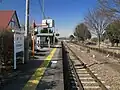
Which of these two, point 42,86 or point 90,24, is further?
point 90,24

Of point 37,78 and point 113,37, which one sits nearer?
point 37,78

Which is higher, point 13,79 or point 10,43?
point 10,43

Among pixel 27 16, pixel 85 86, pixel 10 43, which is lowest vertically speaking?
pixel 85 86

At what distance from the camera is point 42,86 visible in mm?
8477

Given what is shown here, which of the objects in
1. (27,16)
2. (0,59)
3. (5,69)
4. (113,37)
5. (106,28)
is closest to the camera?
(0,59)

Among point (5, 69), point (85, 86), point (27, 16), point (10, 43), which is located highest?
point (27, 16)

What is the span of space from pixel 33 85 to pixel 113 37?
57367 mm

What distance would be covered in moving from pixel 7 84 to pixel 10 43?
380cm

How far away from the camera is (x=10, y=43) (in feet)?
39.6

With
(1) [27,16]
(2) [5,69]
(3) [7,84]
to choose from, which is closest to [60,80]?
(3) [7,84]

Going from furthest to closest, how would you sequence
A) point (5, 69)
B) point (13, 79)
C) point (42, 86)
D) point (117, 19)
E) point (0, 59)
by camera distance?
Answer: 1. point (117, 19)
2. point (5, 69)
3. point (0, 59)
4. point (13, 79)
5. point (42, 86)

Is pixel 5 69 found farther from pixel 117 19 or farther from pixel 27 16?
pixel 117 19

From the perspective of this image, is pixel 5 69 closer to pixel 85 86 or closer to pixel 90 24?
pixel 85 86

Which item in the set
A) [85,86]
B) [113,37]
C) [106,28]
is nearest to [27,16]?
[85,86]
